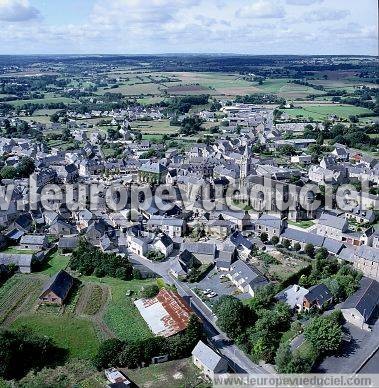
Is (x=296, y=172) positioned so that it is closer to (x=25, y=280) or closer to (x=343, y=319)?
(x=343, y=319)

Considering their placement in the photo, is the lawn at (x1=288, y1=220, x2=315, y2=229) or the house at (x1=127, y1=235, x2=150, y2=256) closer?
the house at (x1=127, y1=235, x2=150, y2=256)

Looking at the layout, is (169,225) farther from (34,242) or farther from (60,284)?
(60,284)

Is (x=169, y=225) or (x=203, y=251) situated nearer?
(x=203, y=251)

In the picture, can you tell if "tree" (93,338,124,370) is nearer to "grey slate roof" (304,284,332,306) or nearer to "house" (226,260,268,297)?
"house" (226,260,268,297)

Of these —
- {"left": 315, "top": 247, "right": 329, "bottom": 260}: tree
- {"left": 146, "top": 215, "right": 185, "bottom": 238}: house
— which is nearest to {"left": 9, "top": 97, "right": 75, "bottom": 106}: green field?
{"left": 146, "top": 215, "right": 185, "bottom": 238}: house

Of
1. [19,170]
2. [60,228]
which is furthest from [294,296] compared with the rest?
[19,170]

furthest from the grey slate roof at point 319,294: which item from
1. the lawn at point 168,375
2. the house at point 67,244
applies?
the house at point 67,244
